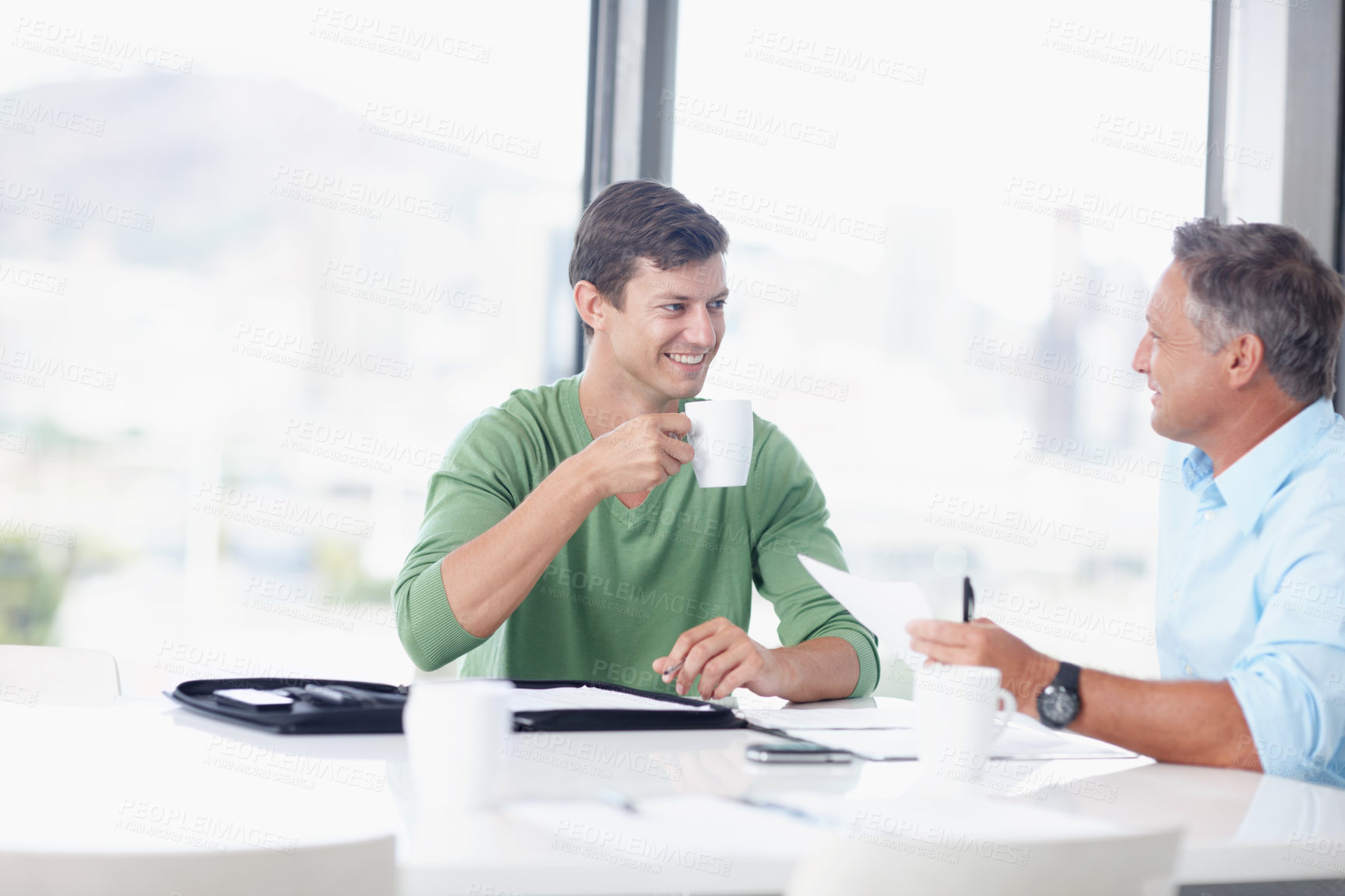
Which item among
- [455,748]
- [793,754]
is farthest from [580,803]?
[793,754]

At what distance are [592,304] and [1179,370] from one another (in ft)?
3.20

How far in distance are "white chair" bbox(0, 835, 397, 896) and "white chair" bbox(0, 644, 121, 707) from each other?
1013 mm

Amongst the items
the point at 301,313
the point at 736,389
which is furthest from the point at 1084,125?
the point at 301,313

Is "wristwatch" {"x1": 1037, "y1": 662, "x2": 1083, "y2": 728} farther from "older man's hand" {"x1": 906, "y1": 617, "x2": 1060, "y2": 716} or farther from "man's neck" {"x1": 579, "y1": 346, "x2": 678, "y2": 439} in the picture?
"man's neck" {"x1": 579, "y1": 346, "x2": 678, "y2": 439}

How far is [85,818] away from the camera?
0.85 meters

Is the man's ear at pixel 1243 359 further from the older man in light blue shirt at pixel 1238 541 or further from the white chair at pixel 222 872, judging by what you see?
the white chair at pixel 222 872

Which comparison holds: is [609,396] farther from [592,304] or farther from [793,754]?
[793,754]

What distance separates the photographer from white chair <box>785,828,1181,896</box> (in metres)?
0.69

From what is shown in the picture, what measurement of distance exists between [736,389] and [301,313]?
991 mm

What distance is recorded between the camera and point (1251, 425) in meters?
1.67

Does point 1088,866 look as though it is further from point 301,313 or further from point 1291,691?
point 301,313

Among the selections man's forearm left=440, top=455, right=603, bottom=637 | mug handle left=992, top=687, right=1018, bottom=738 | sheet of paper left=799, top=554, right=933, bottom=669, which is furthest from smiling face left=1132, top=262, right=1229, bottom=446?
man's forearm left=440, top=455, right=603, bottom=637

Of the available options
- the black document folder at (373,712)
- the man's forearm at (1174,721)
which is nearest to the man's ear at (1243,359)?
the man's forearm at (1174,721)

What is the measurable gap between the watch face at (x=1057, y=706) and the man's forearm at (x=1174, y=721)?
11 mm
